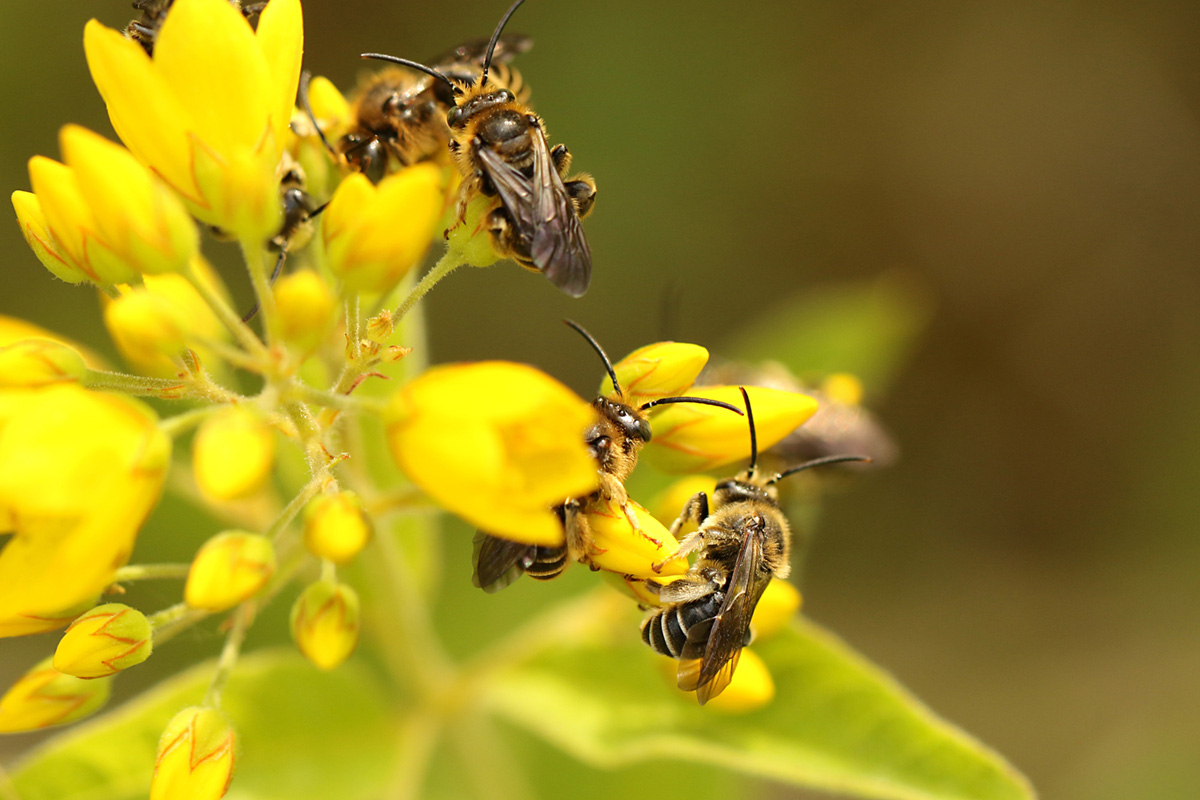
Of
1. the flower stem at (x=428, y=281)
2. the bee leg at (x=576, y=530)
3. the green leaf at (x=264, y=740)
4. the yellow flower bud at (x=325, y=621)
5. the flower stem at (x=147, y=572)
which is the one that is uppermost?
the flower stem at (x=428, y=281)

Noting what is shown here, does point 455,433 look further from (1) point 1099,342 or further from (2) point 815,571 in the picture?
(1) point 1099,342

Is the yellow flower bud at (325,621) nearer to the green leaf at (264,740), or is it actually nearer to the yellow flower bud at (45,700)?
the yellow flower bud at (45,700)

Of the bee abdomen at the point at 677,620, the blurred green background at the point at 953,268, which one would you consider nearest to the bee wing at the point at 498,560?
the bee abdomen at the point at 677,620

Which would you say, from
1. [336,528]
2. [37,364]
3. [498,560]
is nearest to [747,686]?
[498,560]

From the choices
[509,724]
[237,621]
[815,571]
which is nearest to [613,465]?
[237,621]

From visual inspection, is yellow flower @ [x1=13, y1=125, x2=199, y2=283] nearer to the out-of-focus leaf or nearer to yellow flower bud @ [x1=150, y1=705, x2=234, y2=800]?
yellow flower bud @ [x1=150, y1=705, x2=234, y2=800]
